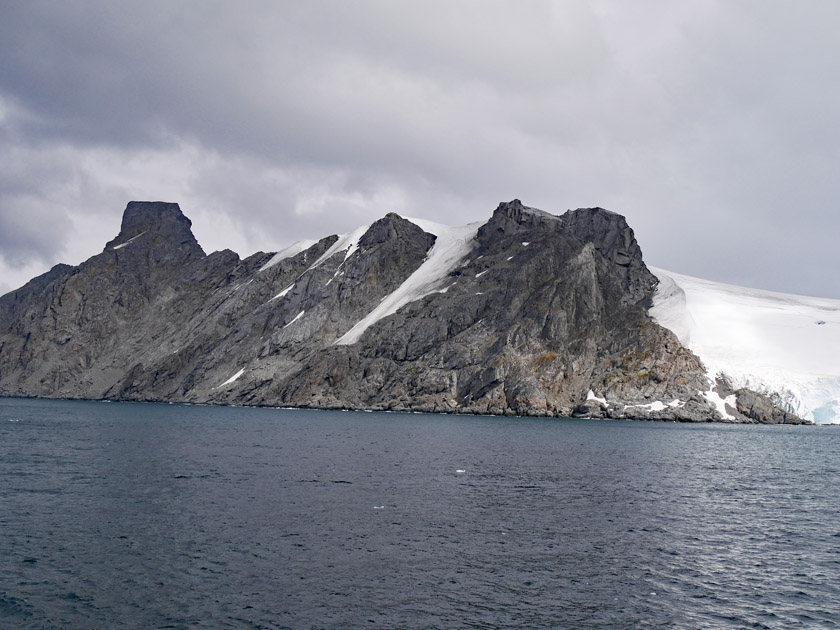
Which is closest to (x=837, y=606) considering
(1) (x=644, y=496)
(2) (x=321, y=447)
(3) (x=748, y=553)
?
(3) (x=748, y=553)

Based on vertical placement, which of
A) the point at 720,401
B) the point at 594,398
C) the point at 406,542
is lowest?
the point at 406,542

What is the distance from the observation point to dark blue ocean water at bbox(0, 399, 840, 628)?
28781 mm

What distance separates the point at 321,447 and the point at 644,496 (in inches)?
1750

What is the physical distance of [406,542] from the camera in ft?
128

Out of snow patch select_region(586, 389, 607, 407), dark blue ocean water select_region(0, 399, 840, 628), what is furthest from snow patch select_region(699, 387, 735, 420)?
dark blue ocean water select_region(0, 399, 840, 628)

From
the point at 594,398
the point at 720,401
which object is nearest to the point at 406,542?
the point at 594,398

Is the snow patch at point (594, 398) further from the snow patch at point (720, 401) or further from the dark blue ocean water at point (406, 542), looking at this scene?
the dark blue ocean water at point (406, 542)

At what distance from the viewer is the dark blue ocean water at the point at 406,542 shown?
28781mm

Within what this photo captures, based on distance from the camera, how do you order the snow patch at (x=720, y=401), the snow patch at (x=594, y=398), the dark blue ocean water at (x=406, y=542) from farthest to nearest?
the snow patch at (x=594, y=398), the snow patch at (x=720, y=401), the dark blue ocean water at (x=406, y=542)

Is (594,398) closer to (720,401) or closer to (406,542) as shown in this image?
(720,401)

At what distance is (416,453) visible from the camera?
267ft

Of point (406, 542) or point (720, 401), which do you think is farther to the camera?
point (720, 401)

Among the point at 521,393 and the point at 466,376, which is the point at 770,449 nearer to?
the point at 521,393

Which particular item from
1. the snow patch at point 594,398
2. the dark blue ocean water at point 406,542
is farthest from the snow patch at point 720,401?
the dark blue ocean water at point 406,542
